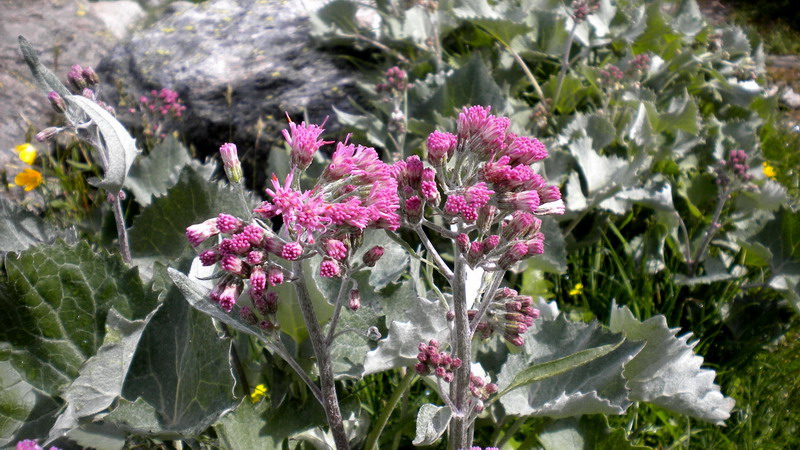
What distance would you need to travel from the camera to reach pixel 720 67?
4.39m

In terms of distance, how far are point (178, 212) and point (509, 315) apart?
1.16 metres

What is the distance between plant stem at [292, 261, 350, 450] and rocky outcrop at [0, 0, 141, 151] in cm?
342

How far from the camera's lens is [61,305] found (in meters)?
1.86

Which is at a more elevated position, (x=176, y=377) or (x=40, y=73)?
(x=40, y=73)

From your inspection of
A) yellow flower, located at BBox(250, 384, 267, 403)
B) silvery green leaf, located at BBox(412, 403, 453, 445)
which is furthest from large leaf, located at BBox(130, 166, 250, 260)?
silvery green leaf, located at BBox(412, 403, 453, 445)

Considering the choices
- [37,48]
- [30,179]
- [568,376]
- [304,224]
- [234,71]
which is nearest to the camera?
[304,224]

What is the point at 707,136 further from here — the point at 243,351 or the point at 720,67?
the point at 243,351

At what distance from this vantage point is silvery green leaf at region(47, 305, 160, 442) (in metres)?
1.58

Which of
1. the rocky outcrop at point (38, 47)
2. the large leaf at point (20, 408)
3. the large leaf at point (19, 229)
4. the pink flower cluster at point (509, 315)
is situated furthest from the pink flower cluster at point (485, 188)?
the rocky outcrop at point (38, 47)

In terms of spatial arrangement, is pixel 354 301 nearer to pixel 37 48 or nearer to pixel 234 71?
pixel 234 71

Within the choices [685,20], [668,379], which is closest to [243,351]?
[668,379]

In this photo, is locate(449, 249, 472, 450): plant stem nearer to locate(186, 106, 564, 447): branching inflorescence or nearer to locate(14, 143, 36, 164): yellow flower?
locate(186, 106, 564, 447): branching inflorescence

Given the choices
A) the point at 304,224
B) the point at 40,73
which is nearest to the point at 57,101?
the point at 40,73

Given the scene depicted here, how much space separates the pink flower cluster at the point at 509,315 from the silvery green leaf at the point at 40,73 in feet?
4.02
